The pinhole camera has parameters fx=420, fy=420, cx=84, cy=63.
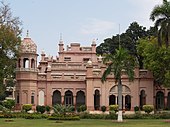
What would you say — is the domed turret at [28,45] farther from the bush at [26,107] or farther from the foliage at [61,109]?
the foliage at [61,109]

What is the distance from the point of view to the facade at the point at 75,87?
5381cm

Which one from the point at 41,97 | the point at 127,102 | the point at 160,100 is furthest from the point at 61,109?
the point at 160,100

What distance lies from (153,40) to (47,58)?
2097 centimetres

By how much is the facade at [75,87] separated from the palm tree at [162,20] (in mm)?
14904

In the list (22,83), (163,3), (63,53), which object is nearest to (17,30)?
(22,83)

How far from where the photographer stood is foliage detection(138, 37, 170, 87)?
154 feet

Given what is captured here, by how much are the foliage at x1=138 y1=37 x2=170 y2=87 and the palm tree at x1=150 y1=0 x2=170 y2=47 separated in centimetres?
629

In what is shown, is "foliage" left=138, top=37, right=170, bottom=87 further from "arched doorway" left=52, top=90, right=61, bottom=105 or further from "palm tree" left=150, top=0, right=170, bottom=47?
"arched doorway" left=52, top=90, right=61, bottom=105

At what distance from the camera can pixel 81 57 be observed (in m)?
65.5

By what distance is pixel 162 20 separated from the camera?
39.7 metres

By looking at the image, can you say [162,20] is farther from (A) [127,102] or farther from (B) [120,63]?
(A) [127,102]

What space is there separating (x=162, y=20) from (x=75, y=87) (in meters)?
20.3

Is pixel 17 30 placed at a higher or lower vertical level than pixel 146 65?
higher

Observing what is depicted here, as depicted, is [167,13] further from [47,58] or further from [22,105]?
[47,58]
